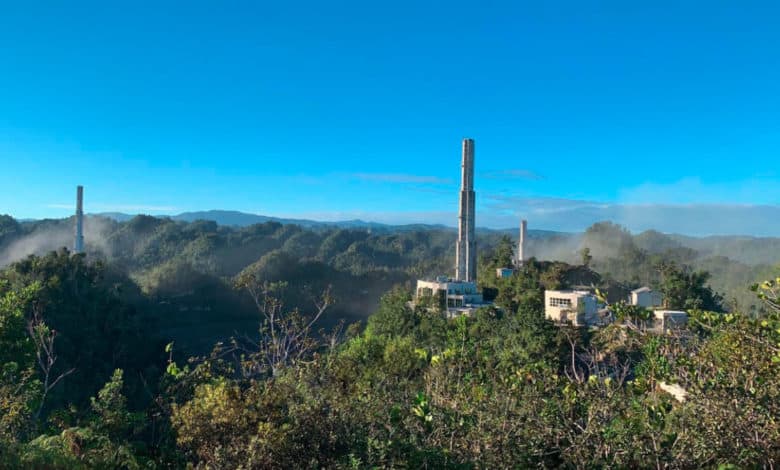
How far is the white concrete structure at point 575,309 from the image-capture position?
19500mm

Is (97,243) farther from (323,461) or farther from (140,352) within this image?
(323,461)

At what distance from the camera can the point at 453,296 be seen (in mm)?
24406

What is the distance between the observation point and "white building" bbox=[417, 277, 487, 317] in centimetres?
2367

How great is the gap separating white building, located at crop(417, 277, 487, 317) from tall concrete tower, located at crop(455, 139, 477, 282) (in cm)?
309

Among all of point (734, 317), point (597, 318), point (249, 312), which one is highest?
point (734, 317)

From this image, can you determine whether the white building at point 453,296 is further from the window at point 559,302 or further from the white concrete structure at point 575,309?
the white concrete structure at point 575,309

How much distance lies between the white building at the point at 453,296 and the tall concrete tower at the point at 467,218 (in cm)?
309

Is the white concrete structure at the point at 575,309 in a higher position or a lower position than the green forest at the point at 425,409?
lower

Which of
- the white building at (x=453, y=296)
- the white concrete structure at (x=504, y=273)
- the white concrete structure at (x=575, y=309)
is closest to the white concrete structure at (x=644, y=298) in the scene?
the white concrete structure at (x=575, y=309)

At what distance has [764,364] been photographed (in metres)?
3.85

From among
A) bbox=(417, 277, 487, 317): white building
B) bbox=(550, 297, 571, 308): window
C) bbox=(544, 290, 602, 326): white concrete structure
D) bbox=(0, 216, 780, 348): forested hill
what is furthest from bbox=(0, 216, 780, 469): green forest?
bbox=(417, 277, 487, 317): white building

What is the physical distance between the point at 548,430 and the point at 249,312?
3634 cm

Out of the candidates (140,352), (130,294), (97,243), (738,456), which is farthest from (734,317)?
(97,243)

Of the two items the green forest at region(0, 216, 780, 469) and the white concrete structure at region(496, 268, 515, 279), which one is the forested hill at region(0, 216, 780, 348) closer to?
the green forest at region(0, 216, 780, 469)
